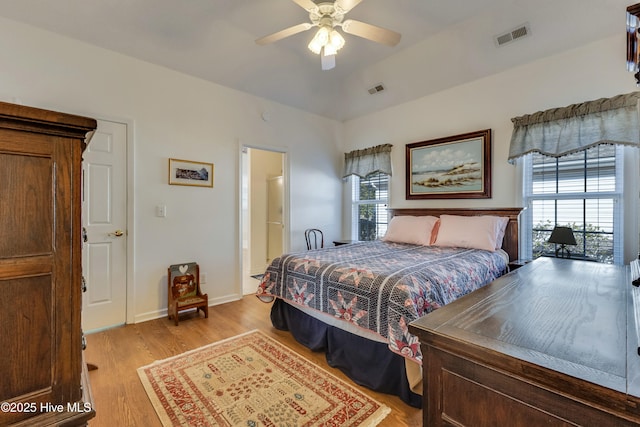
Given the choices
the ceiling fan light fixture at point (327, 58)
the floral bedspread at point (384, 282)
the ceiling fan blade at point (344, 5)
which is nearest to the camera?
the floral bedspread at point (384, 282)

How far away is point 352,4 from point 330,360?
254cm

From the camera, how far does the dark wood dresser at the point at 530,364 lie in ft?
1.87

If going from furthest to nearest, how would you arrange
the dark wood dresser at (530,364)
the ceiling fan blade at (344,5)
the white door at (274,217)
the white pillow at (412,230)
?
the white door at (274,217) → the white pillow at (412,230) → the ceiling fan blade at (344,5) → the dark wood dresser at (530,364)

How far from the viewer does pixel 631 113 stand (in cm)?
247

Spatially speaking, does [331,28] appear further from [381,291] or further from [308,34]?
[381,291]

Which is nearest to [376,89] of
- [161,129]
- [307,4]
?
[307,4]

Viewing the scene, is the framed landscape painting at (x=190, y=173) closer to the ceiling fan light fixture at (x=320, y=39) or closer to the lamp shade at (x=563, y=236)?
the ceiling fan light fixture at (x=320, y=39)

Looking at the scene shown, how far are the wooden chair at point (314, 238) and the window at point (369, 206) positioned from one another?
24.1 inches

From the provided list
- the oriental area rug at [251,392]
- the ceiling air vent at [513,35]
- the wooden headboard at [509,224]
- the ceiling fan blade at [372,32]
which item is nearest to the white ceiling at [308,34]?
the ceiling air vent at [513,35]

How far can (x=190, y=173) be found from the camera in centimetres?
329

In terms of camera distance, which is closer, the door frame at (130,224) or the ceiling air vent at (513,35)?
the ceiling air vent at (513,35)

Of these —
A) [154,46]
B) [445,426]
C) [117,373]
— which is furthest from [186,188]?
[445,426]

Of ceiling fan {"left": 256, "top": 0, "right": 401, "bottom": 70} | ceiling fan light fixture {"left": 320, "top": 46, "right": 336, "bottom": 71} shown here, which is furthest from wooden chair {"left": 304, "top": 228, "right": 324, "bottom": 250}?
ceiling fan {"left": 256, "top": 0, "right": 401, "bottom": 70}

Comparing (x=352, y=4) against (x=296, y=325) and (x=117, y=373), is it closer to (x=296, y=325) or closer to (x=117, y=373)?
(x=296, y=325)
